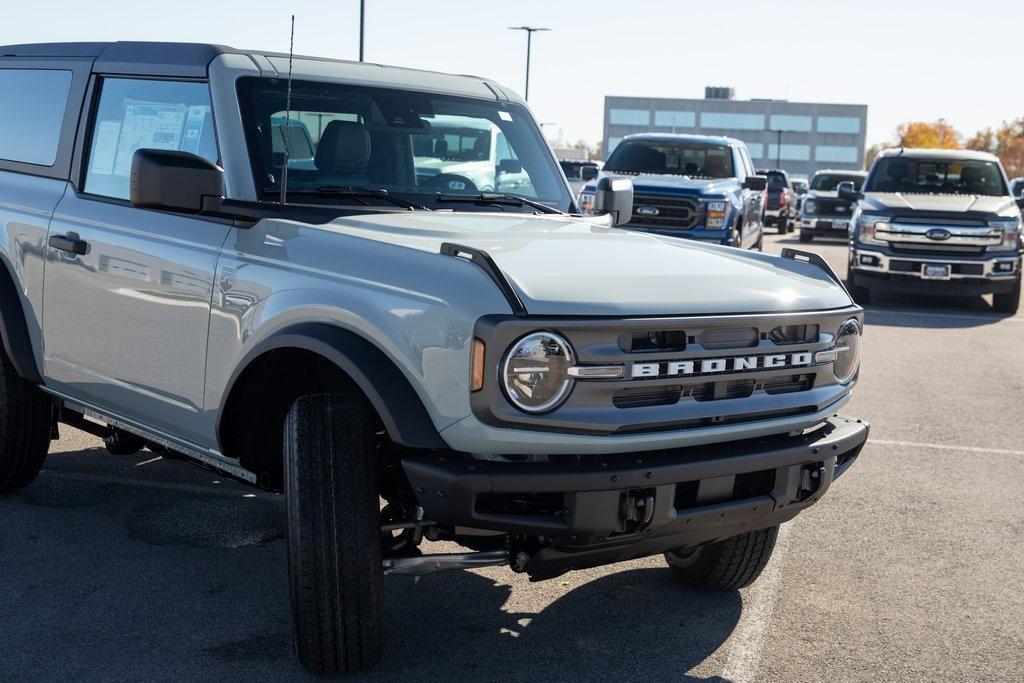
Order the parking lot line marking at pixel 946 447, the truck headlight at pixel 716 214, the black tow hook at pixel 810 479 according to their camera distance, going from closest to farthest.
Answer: the black tow hook at pixel 810 479 → the parking lot line marking at pixel 946 447 → the truck headlight at pixel 716 214

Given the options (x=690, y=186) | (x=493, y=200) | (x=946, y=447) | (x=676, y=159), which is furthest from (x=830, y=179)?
(x=493, y=200)

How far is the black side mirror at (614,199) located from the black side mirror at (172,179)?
6.82 feet

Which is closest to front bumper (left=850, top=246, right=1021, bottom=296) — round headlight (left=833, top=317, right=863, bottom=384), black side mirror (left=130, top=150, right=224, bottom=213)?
round headlight (left=833, top=317, right=863, bottom=384)

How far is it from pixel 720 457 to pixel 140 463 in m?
3.88

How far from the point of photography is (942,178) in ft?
53.1

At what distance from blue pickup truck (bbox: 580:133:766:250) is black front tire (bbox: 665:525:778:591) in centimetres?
987

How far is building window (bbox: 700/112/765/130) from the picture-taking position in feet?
416

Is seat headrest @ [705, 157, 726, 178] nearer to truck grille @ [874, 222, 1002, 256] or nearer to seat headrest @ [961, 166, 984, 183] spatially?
truck grille @ [874, 222, 1002, 256]

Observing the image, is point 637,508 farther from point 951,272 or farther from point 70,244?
point 951,272

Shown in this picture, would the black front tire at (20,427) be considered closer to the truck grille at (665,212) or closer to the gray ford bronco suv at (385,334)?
the gray ford bronco suv at (385,334)

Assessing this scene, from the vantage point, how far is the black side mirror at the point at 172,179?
4.09 meters

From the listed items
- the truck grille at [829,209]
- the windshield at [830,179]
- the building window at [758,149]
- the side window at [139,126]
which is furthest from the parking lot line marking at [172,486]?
the building window at [758,149]

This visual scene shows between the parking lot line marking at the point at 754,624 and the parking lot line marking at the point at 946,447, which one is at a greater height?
the parking lot line marking at the point at 946,447

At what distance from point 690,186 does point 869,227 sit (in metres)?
2.23
